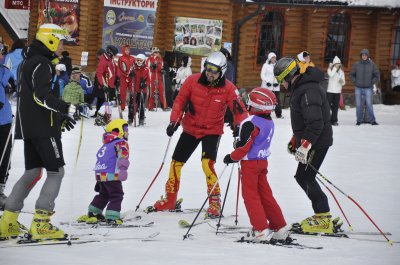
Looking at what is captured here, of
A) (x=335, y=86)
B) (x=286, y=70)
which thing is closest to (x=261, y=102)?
(x=286, y=70)

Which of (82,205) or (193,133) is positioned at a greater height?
(193,133)

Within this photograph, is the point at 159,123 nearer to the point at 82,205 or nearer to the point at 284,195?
the point at 284,195

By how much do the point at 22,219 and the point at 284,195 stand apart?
377cm

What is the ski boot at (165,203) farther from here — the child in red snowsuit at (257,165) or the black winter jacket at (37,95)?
the black winter jacket at (37,95)

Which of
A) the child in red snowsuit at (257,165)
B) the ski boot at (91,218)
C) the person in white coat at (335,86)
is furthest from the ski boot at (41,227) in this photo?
the person in white coat at (335,86)

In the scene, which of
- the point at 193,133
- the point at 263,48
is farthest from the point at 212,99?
the point at 263,48

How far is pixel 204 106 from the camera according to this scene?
9430 millimetres

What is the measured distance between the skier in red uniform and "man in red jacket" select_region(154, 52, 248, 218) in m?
12.1

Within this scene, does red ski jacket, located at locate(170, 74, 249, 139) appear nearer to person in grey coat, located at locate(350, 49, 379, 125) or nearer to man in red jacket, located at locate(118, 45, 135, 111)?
man in red jacket, located at locate(118, 45, 135, 111)

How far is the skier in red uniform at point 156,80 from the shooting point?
867 inches

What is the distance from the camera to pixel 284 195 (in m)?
11.2

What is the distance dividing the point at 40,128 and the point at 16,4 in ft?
66.9

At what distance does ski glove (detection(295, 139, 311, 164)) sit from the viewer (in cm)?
833

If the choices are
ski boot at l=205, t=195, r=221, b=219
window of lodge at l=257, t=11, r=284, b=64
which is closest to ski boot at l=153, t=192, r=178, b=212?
ski boot at l=205, t=195, r=221, b=219
